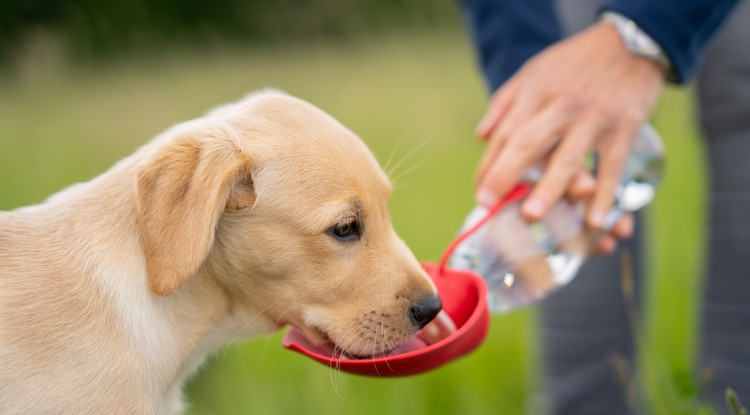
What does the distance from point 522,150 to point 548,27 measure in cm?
60

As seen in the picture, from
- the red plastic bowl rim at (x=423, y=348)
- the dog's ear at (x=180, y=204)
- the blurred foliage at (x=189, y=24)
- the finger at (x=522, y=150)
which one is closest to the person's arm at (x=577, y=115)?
the finger at (x=522, y=150)

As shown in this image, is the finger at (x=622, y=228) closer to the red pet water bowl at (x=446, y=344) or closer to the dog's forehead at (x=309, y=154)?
the red pet water bowl at (x=446, y=344)

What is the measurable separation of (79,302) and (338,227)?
2.11 feet

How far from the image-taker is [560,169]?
2.48m

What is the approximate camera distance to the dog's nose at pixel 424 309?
2.20 m

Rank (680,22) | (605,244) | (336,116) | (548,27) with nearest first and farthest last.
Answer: (680,22), (605,244), (548,27), (336,116)

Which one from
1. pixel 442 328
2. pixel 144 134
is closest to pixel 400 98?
pixel 144 134

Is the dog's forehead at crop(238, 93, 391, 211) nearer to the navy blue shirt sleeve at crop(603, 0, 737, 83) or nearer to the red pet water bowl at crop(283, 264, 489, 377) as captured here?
the red pet water bowl at crop(283, 264, 489, 377)

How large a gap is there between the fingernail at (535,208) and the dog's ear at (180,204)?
0.87m

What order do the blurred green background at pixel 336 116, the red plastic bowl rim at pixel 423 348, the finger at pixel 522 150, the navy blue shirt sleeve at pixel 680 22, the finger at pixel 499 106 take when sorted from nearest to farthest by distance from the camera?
the red plastic bowl rim at pixel 423 348 → the navy blue shirt sleeve at pixel 680 22 → the finger at pixel 522 150 → the finger at pixel 499 106 → the blurred green background at pixel 336 116

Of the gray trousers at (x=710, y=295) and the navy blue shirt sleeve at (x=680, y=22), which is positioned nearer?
the navy blue shirt sleeve at (x=680, y=22)

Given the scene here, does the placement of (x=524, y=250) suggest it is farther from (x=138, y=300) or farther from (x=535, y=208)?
(x=138, y=300)

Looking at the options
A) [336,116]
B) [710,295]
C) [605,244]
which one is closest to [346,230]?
[605,244]

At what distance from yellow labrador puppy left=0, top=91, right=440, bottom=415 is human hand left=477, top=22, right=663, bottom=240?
1.53 ft
